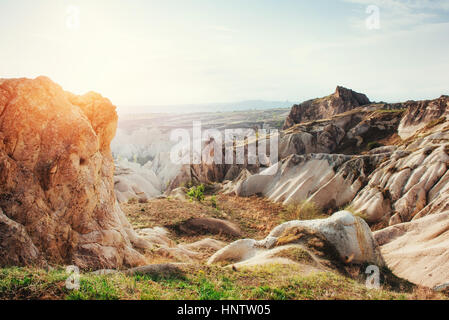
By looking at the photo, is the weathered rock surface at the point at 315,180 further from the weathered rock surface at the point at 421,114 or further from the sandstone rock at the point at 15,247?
→ the sandstone rock at the point at 15,247

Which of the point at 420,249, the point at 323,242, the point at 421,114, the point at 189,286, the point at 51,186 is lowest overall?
the point at 420,249

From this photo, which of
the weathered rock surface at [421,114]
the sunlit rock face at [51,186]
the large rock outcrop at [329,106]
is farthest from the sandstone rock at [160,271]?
the large rock outcrop at [329,106]

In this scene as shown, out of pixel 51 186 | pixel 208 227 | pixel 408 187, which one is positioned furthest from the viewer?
pixel 408 187

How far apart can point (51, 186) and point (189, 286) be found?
6391mm

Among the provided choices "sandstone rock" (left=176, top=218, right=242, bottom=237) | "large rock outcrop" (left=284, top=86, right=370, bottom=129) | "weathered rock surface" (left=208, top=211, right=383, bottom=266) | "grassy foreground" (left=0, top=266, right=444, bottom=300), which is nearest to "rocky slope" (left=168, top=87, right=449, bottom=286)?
"weathered rock surface" (left=208, top=211, right=383, bottom=266)

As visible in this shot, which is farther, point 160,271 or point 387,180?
point 387,180

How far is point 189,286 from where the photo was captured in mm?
7766

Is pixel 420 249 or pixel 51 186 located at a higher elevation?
pixel 51 186

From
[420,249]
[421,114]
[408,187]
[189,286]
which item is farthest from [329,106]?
[189,286]

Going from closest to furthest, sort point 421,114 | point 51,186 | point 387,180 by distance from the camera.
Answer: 1. point 51,186
2. point 387,180
3. point 421,114

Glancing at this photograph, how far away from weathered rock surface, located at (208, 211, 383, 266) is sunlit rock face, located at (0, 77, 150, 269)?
5212mm

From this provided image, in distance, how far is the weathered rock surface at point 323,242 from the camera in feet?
45.8

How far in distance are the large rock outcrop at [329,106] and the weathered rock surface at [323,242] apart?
72407mm

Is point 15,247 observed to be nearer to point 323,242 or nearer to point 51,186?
point 51,186
